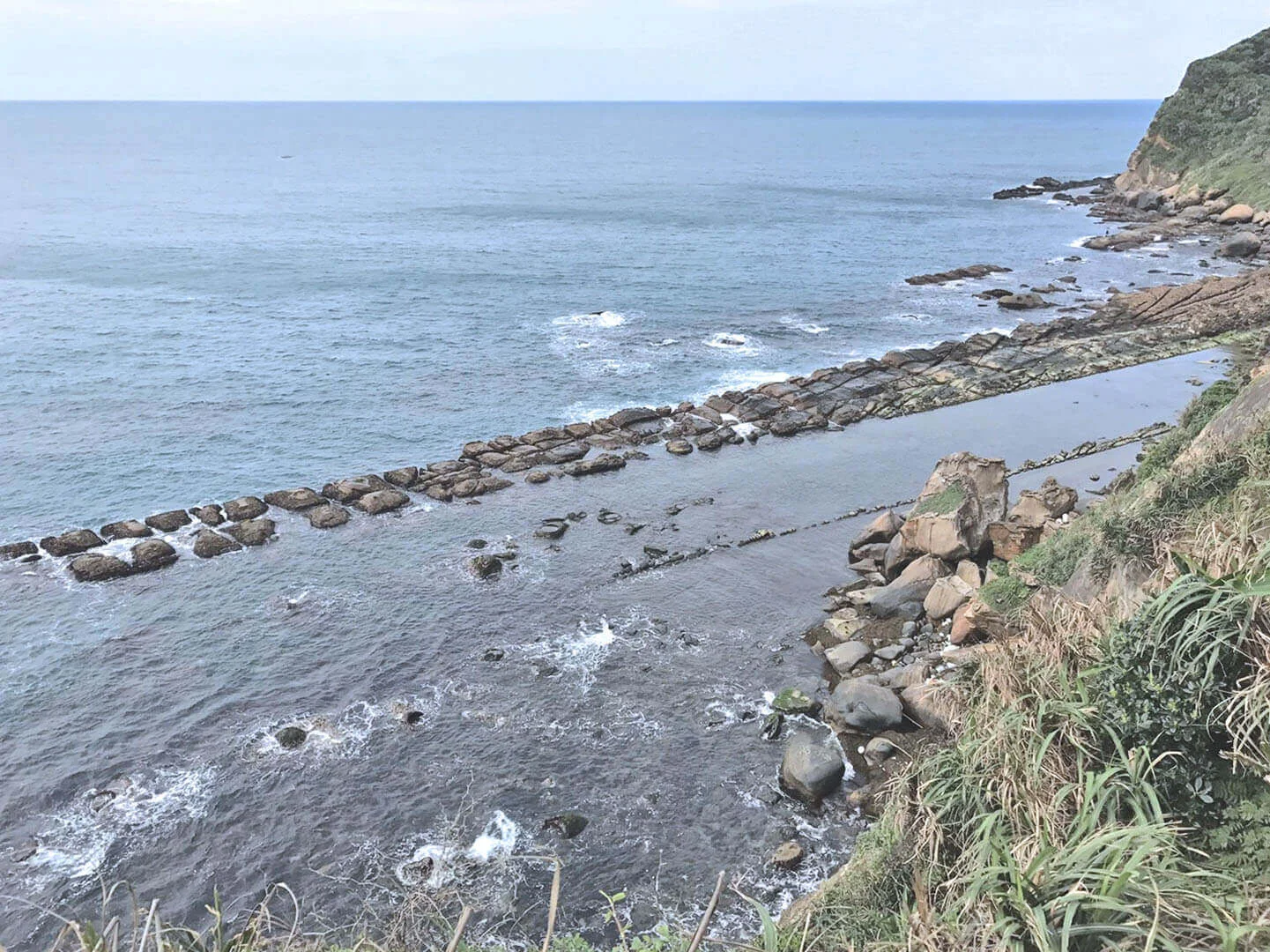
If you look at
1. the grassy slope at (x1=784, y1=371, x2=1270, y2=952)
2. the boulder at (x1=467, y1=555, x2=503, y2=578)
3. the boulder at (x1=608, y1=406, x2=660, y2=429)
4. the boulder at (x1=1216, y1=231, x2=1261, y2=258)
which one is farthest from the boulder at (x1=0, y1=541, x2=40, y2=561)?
the boulder at (x1=1216, y1=231, x2=1261, y2=258)

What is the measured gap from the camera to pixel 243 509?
39.2 m

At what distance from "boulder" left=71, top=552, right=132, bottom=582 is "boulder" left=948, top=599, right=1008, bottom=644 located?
95.4ft

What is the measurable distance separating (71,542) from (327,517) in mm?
9447

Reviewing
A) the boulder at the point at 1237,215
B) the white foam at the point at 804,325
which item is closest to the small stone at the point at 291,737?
the white foam at the point at 804,325

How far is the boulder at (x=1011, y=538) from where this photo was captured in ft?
104

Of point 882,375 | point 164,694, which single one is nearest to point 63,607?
point 164,694

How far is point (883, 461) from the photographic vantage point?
4397cm

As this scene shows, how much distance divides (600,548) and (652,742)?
1209 centimetres

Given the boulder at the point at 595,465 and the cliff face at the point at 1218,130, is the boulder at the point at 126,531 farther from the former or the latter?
the cliff face at the point at 1218,130

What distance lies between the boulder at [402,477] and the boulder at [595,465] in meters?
6.85

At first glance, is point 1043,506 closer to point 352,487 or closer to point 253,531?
point 352,487

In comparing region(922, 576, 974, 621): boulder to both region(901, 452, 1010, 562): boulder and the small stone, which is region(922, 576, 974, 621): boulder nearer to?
region(901, 452, 1010, 562): boulder

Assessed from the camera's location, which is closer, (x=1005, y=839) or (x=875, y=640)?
(x=1005, y=839)

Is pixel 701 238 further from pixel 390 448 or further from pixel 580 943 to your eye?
pixel 580 943
